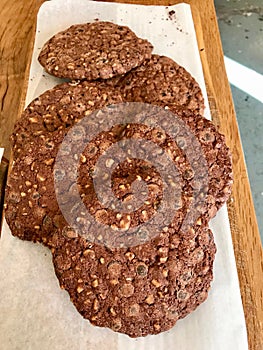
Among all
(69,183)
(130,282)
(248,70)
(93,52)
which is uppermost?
(93,52)

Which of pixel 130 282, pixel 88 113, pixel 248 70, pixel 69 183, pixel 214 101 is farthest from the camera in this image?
pixel 248 70

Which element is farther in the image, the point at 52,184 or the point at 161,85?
the point at 161,85

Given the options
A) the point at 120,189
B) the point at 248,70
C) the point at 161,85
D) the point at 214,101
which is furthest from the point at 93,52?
the point at 248,70

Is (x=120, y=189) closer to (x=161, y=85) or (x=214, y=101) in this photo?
(x=161, y=85)

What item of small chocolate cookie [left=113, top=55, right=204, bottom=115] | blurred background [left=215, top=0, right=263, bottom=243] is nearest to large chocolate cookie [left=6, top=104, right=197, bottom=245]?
small chocolate cookie [left=113, top=55, right=204, bottom=115]

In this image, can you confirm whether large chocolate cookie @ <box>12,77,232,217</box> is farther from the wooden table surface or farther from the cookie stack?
the wooden table surface
